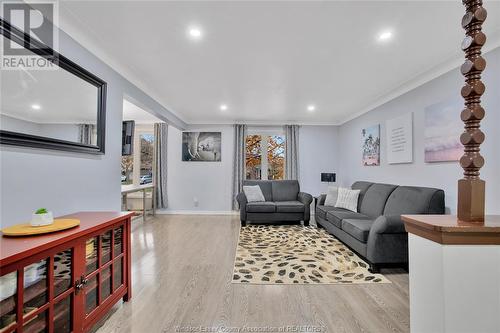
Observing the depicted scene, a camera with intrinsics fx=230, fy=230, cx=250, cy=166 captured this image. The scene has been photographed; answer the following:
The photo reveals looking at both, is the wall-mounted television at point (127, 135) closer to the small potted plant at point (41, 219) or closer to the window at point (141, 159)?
the window at point (141, 159)

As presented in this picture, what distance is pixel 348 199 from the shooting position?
4270 millimetres

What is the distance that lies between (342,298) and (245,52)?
270 centimetres

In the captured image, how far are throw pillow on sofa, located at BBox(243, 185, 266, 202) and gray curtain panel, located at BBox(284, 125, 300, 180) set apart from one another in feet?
3.84

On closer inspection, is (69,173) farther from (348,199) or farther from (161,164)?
(348,199)

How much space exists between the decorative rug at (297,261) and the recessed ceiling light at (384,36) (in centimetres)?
252

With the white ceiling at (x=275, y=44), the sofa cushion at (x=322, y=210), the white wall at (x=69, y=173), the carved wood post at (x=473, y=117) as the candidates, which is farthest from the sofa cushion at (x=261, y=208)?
the carved wood post at (x=473, y=117)

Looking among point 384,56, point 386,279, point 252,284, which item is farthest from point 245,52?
point 386,279

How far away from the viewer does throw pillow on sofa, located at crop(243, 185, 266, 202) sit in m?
5.14

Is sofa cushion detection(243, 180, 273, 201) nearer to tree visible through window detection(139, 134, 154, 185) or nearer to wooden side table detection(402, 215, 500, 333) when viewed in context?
tree visible through window detection(139, 134, 154, 185)

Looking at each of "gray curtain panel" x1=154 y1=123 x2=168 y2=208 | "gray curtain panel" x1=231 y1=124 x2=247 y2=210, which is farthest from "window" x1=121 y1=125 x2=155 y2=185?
"gray curtain panel" x1=231 y1=124 x2=247 y2=210

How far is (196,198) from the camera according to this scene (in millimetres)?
6078

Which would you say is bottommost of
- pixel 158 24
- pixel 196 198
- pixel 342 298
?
pixel 342 298

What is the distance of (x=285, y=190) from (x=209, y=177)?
203 cm

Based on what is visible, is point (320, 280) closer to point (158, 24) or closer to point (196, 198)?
point (158, 24)
